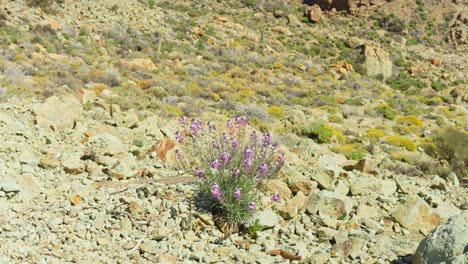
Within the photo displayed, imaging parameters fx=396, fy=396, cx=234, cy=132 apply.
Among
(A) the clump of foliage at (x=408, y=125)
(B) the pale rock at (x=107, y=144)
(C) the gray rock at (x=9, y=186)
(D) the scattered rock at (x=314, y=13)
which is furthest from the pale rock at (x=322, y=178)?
(D) the scattered rock at (x=314, y=13)

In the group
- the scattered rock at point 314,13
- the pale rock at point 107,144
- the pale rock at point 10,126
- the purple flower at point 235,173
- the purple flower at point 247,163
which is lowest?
the scattered rock at point 314,13

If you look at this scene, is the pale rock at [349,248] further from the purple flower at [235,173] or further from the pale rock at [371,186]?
the pale rock at [371,186]

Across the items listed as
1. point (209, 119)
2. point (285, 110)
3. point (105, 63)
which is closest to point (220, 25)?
point (105, 63)

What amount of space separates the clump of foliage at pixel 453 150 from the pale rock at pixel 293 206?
5671 millimetres

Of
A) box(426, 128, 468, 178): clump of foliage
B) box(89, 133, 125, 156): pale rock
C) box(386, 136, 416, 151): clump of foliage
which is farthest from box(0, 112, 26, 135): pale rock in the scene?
box(386, 136, 416, 151): clump of foliage

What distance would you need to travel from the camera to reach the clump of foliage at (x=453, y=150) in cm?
979

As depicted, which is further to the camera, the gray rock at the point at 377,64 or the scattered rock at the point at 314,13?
the scattered rock at the point at 314,13

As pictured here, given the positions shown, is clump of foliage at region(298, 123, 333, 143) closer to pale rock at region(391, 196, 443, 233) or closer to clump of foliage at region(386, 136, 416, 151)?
clump of foliage at region(386, 136, 416, 151)

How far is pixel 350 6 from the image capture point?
50250 mm

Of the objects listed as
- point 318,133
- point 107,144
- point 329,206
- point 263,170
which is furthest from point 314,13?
point 263,170

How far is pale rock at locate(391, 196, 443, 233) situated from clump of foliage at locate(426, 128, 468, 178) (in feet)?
15.6

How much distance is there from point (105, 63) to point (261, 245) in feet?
53.6

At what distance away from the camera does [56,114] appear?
8.05 metres

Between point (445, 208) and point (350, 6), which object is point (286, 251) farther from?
point (350, 6)
